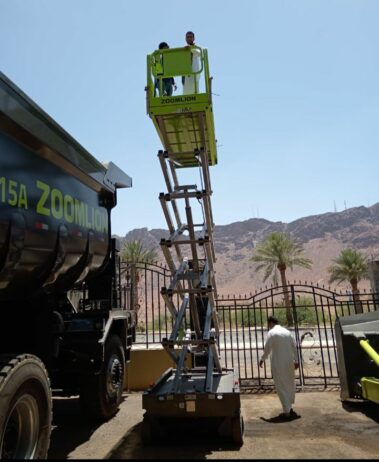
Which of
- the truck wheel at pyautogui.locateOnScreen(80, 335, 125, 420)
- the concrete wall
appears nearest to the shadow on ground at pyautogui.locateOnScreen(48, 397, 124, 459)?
the truck wheel at pyautogui.locateOnScreen(80, 335, 125, 420)

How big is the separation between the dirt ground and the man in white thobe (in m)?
0.35

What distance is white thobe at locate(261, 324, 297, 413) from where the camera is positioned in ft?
23.3

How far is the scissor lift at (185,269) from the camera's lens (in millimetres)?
5418

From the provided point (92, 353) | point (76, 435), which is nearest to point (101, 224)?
point (92, 353)

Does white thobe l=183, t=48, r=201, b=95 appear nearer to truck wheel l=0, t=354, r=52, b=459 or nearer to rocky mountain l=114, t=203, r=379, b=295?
truck wheel l=0, t=354, r=52, b=459

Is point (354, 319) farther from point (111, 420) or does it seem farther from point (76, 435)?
point (76, 435)

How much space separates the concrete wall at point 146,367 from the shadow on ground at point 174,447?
12.0 feet

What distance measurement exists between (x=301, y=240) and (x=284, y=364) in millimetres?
102052

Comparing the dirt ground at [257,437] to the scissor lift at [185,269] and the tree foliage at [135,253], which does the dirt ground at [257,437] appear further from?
the tree foliage at [135,253]

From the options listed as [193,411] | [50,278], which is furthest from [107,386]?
[50,278]

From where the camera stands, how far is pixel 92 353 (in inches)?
228

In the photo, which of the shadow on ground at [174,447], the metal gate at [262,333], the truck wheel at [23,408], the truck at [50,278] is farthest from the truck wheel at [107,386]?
the truck wheel at [23,408]

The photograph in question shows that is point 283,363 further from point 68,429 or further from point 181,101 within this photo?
point 181,101

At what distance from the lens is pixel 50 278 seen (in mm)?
4637
